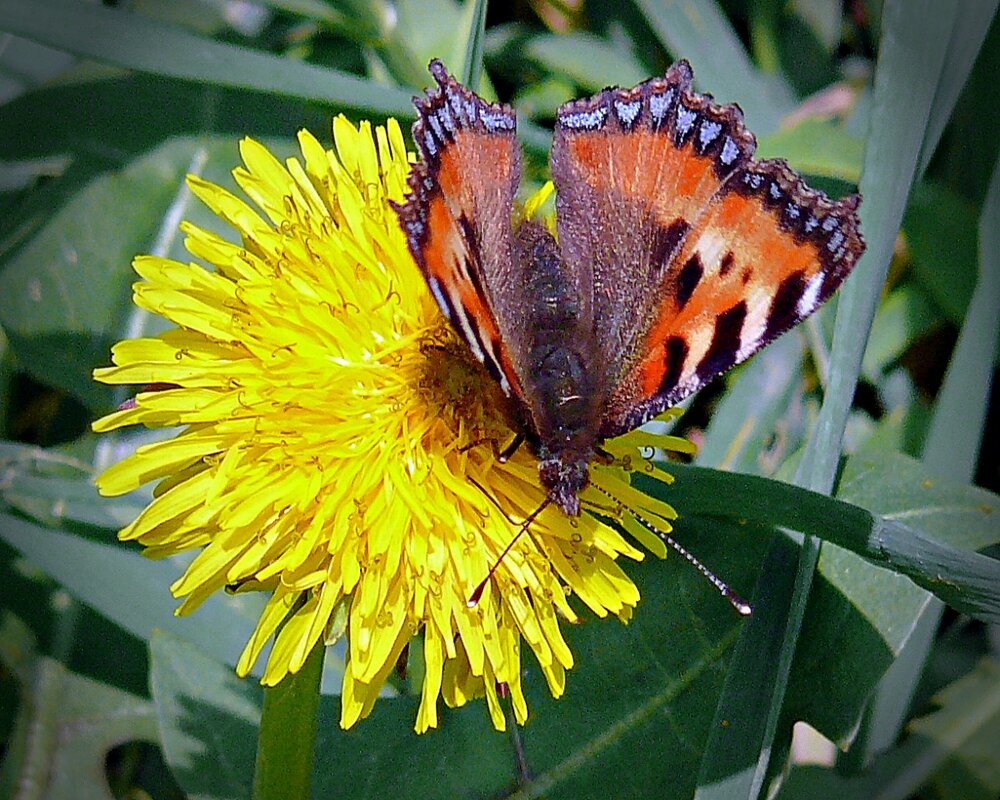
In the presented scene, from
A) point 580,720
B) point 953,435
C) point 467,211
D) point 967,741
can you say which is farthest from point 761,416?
point 467,211

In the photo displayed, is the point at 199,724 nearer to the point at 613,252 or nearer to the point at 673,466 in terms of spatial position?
the point at 673,466

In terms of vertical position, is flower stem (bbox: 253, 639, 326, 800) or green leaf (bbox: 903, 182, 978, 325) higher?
green leaf (bbox: 903, 182, 978, 325)

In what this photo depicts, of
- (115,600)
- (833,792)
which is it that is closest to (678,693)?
(833,792)

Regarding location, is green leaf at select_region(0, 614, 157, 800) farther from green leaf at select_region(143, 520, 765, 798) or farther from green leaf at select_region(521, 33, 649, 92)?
green leaf at select_region(521, 33, 649, 92)

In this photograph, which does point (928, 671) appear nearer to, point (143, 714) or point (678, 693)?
point (678, 693)

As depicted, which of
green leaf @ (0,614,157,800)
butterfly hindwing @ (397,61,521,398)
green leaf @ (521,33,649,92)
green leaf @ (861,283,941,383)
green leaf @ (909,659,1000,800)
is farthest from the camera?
green leaf @ (521,33,649,92)

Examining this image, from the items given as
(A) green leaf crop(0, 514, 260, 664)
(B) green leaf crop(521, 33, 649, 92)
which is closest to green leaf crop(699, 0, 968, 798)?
(B) green leaf crop(521, 33, 649, 92)
